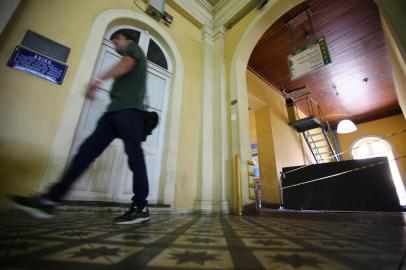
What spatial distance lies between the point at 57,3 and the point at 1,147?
1742 millimetres

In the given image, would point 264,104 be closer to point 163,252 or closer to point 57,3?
point 57,3

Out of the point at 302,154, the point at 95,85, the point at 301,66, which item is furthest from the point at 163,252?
the point at 302,154

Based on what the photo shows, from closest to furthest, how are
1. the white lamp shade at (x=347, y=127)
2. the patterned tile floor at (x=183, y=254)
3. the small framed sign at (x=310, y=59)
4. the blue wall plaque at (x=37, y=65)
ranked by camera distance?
the patterned tile floor at (x=183, y=254) < the blue wall plaque at (x=37, y=65) < the small framed sign at (x=310, y=59) < the white lamp shade at (x=347, y=127)

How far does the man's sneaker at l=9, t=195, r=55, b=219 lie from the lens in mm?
1056

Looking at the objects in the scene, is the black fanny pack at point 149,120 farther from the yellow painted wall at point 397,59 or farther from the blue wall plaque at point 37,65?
the yellow painted wall at point 397,59

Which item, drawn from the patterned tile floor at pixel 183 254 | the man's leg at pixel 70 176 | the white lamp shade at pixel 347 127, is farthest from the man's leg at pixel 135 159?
the white lamp shade at pixel 347 127

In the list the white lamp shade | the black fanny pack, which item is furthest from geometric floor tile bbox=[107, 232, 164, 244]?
the white lamp shade

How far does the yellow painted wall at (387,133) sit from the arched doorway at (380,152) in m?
0.13

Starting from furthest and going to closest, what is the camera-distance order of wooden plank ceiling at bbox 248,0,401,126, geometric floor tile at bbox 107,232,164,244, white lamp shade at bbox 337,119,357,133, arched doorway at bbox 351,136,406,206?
arched doorway at bbox 351,136,406,206, white lamp shade at bbox 337,119,357,133, wooden plank ceiling at bbox 248,0,401,126, geometric floor tile at bbox 107,232,164,244

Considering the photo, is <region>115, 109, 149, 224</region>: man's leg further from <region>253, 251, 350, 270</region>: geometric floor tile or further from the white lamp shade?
the white lamp shade

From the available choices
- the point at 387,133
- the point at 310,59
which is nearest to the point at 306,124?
the point at 310,59

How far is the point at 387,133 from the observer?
773 centimetres

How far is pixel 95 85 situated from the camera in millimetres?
1330

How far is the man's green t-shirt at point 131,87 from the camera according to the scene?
139cm
